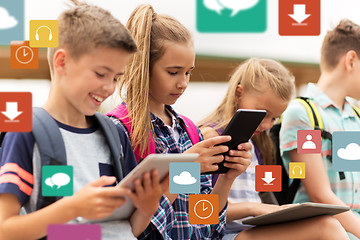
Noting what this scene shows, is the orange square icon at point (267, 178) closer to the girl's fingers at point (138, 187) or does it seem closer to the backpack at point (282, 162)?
the backpack at point (282, 162)

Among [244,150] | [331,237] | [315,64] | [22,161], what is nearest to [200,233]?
[244,150]

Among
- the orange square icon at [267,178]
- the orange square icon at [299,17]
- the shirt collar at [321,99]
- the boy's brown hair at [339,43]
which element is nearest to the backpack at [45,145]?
the orange square icon at [267,178]

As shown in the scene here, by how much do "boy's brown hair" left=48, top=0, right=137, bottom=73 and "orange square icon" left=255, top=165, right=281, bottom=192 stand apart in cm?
78

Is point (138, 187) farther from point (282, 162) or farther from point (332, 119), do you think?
point (332, 119)

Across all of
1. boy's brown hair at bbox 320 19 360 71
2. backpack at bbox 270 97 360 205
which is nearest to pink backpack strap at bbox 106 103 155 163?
backpack at bbox 270 97 360 205

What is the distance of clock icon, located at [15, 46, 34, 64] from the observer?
4.71ft

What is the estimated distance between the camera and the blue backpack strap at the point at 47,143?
110 cm

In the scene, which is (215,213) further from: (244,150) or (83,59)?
(83,59)

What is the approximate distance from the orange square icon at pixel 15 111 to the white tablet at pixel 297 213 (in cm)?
76

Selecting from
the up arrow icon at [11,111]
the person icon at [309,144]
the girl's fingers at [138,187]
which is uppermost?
the up arrow icon at [11,111]

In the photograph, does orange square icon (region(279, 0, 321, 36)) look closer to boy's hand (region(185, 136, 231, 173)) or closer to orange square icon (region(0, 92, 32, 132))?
boy's hand (region(185, 136, 231, 173))

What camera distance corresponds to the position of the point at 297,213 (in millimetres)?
1572

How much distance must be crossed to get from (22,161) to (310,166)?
1.22m

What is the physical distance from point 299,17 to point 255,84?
0.95ft
